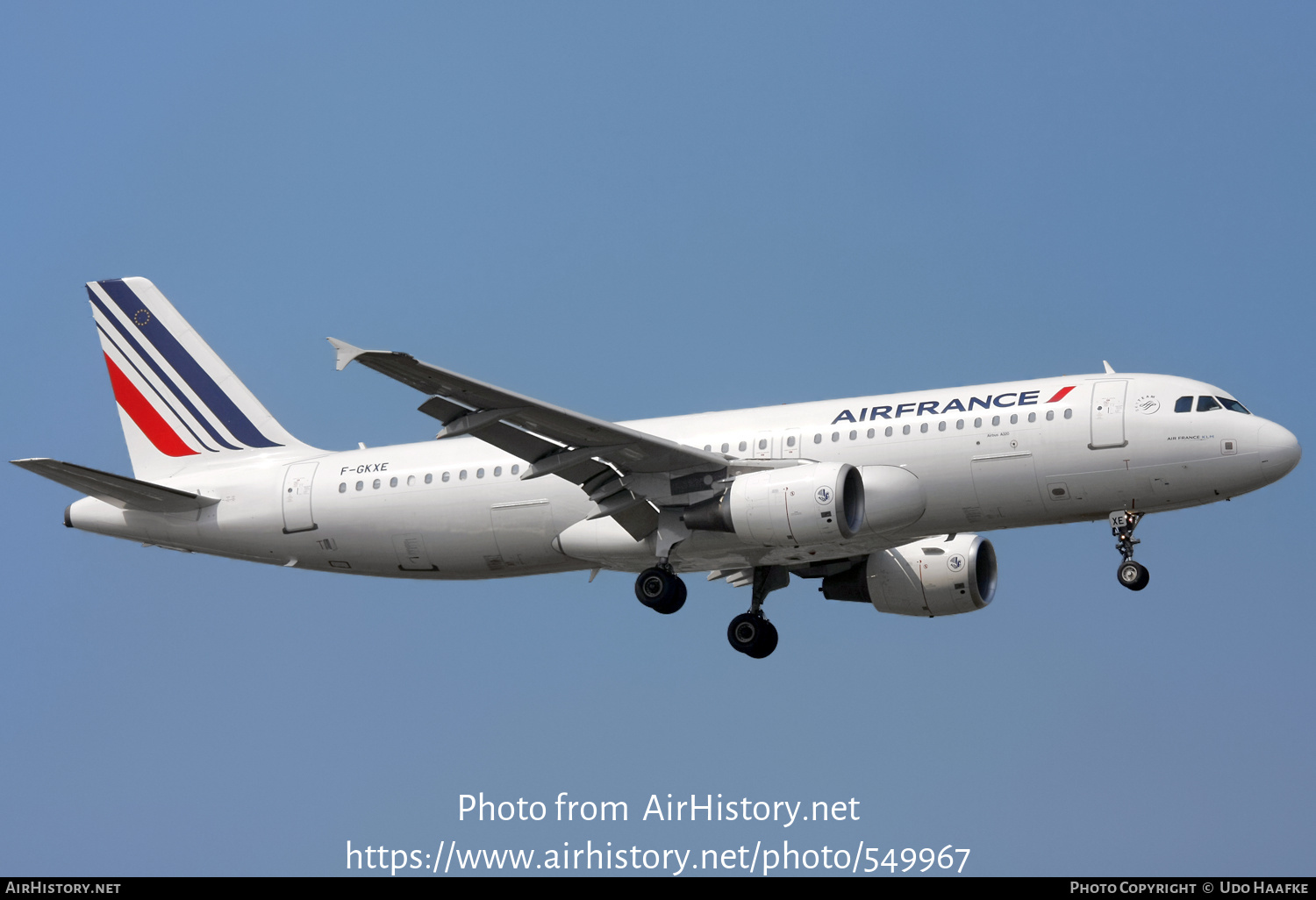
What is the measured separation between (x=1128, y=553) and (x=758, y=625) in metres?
8.83

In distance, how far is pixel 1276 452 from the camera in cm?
3195

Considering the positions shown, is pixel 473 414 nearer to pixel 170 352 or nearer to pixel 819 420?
pixel 819 420

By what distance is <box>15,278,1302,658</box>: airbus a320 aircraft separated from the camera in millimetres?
32219

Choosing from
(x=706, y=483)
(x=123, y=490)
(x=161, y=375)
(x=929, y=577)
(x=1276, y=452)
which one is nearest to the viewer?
(x=1276, y=452)

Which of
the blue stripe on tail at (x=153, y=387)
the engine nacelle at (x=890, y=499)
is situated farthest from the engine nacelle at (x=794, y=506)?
the blue stripe on tail at (x=153, y=387)

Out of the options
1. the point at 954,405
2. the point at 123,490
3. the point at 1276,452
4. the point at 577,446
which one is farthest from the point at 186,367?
the point at 1276,452

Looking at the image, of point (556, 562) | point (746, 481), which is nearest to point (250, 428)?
point (556, 562)

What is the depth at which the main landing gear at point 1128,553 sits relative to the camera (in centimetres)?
3266

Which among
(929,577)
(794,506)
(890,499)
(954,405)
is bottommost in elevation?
(794,506)

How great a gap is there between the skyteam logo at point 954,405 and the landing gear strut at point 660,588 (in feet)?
15.8

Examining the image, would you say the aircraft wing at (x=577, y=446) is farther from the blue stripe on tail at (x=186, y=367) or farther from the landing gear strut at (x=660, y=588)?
the blue stripe on tail at (x=186, y=367)

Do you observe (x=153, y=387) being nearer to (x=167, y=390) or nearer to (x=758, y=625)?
(x=167, y=390)

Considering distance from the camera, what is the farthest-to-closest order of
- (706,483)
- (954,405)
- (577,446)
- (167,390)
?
1. (167,390)
2. (706,483)
3. (954,405)
4. (577,446)

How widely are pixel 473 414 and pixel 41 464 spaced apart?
9710 millimetres
